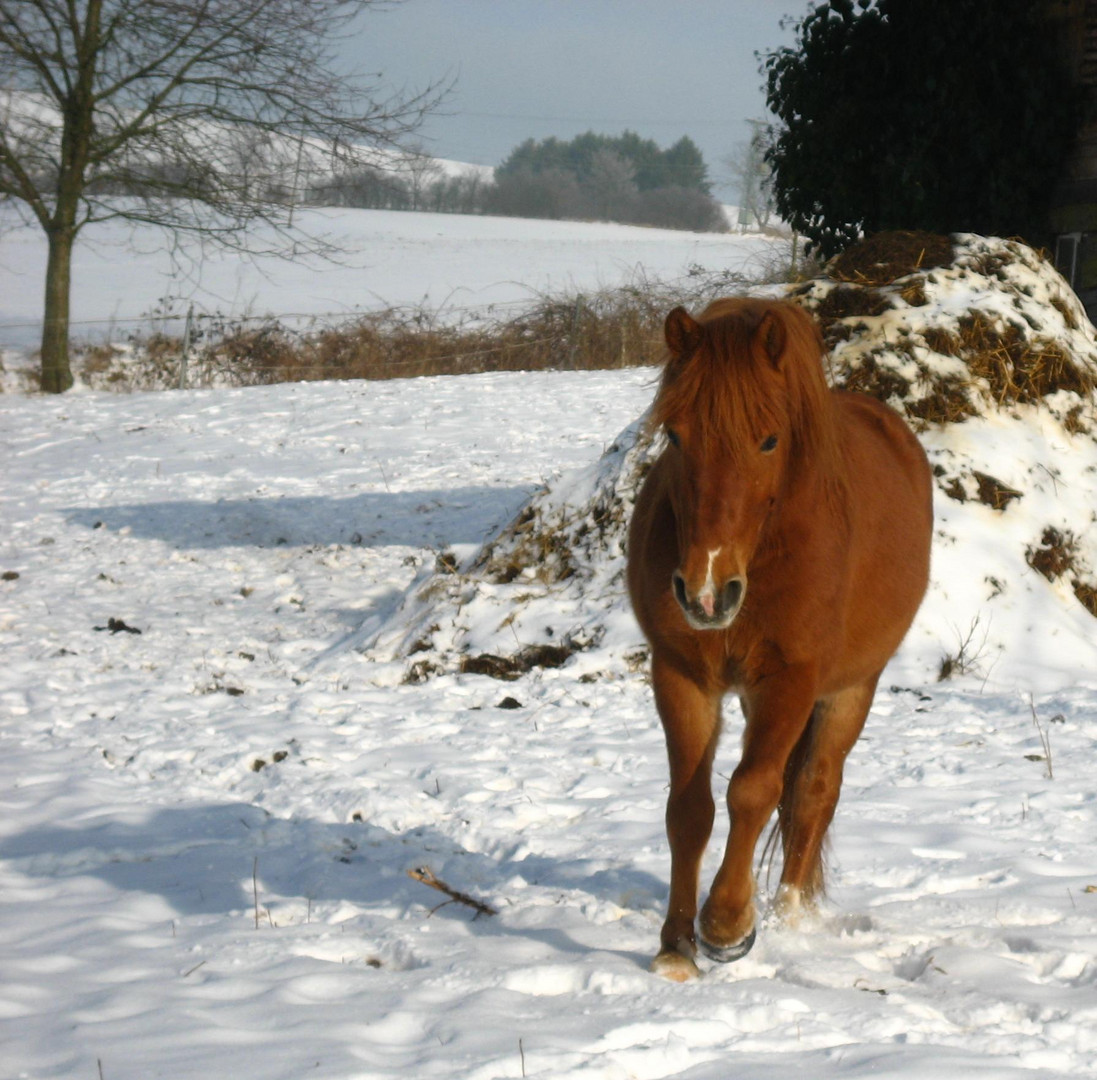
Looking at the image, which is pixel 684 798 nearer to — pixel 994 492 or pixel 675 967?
pixel 675 967

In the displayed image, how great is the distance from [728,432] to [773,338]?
0.29 meters

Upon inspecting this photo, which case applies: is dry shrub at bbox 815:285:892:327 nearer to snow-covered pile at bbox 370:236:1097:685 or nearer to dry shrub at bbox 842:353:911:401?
snow-covered pile at bbox 370:236:1097:685

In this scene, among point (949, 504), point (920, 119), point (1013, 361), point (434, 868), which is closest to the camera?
point (434, 868)

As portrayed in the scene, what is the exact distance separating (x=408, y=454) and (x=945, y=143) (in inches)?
239

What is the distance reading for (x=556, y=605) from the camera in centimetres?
686

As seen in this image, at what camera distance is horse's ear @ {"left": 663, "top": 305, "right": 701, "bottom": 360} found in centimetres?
283

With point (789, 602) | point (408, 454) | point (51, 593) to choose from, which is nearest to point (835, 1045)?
point (789, 602)

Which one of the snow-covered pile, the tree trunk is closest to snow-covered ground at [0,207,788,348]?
the tree trunk

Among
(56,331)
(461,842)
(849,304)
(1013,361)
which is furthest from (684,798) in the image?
(56,331)

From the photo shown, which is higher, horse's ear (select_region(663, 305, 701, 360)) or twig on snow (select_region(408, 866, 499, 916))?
horse's ear (select_region(663, 305, 701, 360))

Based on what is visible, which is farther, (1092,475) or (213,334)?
(213,334)

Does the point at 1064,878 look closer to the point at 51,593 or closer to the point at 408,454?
the point at 51,593

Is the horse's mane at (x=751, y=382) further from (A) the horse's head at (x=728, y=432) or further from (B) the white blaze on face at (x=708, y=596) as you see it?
(B) the white blaze on face at (x=708, y=596)

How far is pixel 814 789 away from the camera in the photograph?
3.76 m
